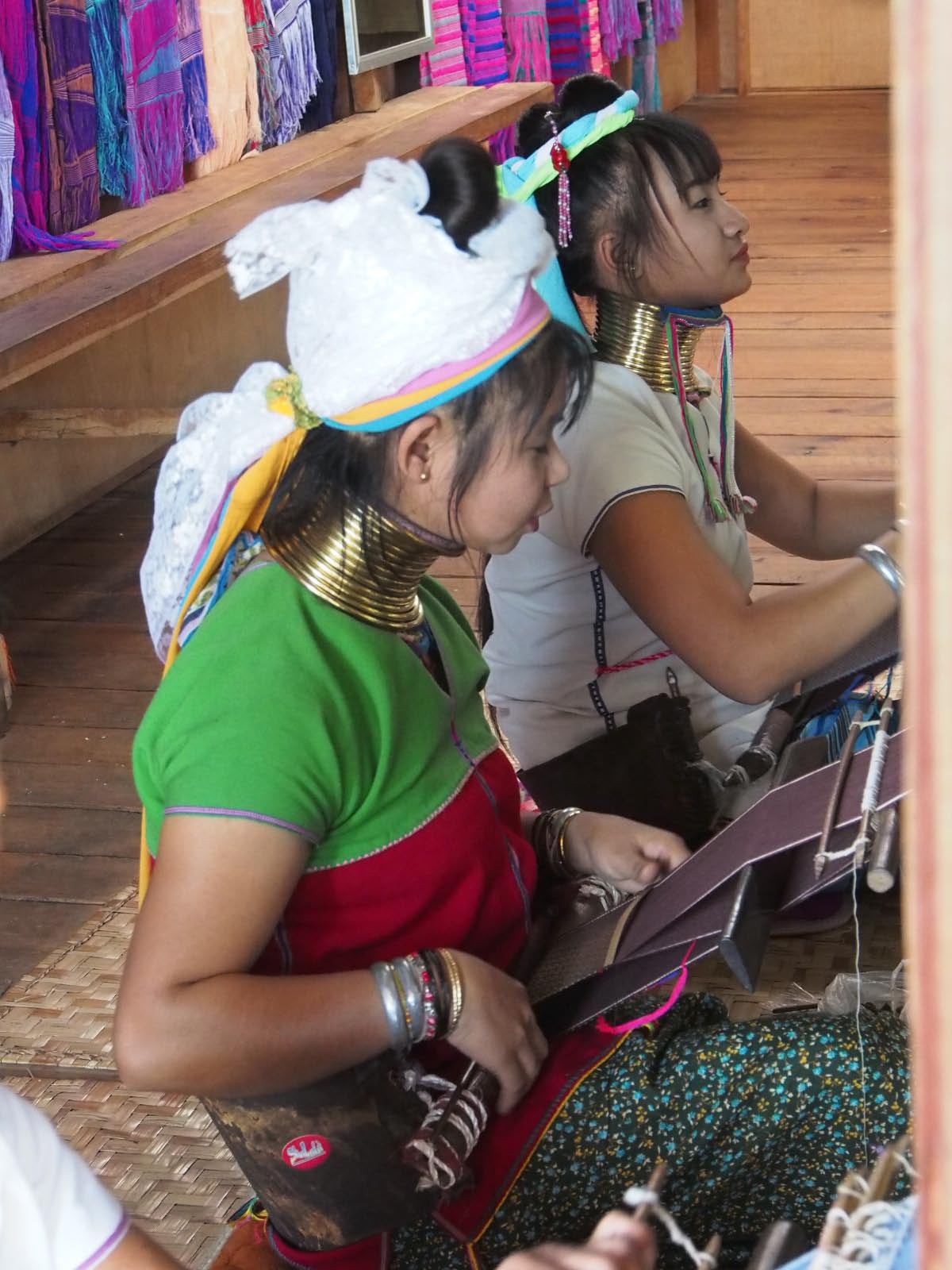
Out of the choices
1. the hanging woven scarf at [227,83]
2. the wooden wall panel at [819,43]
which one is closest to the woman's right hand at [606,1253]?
the hanging woven scarf at [227,83]

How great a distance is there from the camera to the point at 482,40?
18.9 feet

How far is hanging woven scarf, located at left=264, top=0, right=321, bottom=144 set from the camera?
4.35 meters

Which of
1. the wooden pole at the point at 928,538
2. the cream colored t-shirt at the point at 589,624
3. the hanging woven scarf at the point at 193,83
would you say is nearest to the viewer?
the wooden pole at the point at 928,538

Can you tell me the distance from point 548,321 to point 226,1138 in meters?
0.74

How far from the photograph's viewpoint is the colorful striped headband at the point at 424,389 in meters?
1.20

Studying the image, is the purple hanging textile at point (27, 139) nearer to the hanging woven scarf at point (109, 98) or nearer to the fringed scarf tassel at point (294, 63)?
the hanging woven scarf at point (109, 98)

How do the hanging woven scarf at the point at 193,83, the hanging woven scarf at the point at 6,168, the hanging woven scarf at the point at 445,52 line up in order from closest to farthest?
the hanging woven scarf at the point at 6,168 < the hanging woven scarf at the point at 193,83 < the hanging woven scarf at the point at 445,52

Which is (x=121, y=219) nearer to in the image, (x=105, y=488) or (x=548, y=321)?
(x=105, y=488)

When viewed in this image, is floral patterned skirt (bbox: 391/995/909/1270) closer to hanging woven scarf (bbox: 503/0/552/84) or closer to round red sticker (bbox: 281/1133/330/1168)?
round red sticker (bbox: 281/1133/330/1168)

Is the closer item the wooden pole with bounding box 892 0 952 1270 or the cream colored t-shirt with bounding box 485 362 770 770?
the wooden pole with bounding box 892 0 952 1270

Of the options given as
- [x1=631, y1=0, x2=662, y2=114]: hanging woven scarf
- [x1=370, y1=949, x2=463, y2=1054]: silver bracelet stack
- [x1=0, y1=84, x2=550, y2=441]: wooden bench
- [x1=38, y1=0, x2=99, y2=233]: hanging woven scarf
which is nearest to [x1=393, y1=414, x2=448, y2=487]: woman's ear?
[x1=370, y1=949, x2=463, y2=1054]: silver bracelet stack

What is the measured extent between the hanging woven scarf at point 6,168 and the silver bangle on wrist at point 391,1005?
238 cm

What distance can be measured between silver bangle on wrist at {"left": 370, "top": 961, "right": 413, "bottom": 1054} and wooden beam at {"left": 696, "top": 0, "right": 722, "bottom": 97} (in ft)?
31.9

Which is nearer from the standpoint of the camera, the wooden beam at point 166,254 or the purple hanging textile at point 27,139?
the wooden beam at point 166,254
